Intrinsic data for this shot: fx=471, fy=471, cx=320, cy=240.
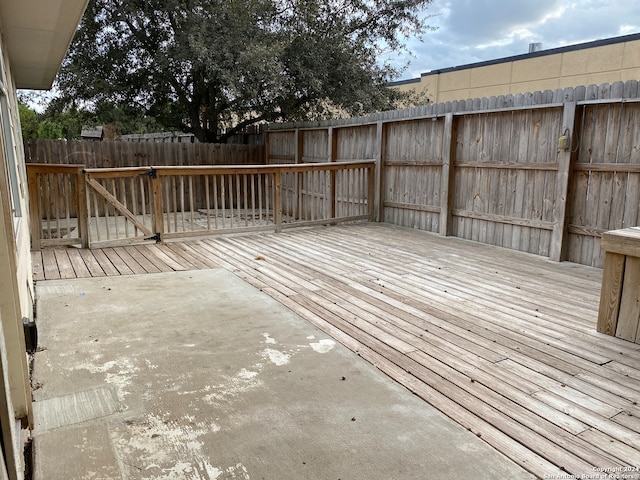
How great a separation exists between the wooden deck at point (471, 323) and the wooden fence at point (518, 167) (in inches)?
16.4

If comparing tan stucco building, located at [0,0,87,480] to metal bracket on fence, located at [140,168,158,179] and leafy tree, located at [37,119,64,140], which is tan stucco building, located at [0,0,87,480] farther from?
leafy tree, located at [37,119,64,140]

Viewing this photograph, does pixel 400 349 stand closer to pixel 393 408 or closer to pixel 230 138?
pixel 393 408

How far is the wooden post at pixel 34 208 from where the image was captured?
5.29m

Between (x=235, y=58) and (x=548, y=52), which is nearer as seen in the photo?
(x=235, y=58)

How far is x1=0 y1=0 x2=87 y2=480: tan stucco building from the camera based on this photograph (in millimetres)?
1432

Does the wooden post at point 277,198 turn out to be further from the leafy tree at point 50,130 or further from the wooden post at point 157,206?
the leafy tree at point 50,130

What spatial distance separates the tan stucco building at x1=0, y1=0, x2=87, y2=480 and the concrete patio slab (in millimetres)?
279

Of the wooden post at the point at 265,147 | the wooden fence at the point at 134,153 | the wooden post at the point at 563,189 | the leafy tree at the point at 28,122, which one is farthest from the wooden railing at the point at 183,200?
the leafy tree at the point at 28,122

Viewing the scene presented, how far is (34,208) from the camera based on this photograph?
5.39m

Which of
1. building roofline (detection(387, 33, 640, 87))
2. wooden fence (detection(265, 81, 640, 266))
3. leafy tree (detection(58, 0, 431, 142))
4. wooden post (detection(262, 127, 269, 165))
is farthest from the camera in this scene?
building roofline (detection(387, 33, 640, 87))

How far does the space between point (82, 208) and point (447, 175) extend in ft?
15.6

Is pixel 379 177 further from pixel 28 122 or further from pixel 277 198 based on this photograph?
pixel 28 122

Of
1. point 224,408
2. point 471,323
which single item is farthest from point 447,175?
point 224,408

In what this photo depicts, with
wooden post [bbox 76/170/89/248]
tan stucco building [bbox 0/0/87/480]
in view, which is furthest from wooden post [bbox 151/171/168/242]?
tan stucco building [bbox 0/0/87/480]
